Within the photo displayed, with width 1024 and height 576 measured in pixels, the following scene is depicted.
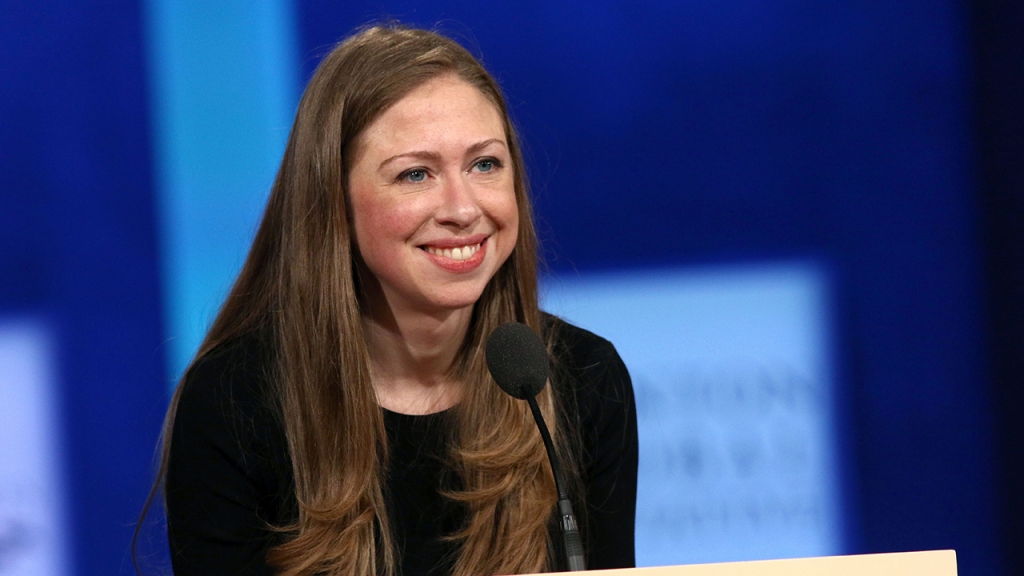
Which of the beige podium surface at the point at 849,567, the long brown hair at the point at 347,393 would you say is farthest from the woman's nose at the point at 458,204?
the beige podium surface at the point at 849,567

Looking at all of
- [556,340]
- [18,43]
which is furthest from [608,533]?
[18,43]

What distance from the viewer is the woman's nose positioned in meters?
1.28

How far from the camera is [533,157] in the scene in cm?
199

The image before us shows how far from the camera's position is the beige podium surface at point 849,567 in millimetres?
685

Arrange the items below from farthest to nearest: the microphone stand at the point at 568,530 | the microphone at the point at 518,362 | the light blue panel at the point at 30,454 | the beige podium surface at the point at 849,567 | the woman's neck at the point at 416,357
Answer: the light blue panel at the point at 30,454 < the woman's neck at the point at 416,357 < the microphone at the point at 518,362 < the microphone stand at the point at 568,530 < the beige podium surface at the point at 849,567

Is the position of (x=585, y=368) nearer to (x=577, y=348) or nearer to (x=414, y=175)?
(x=577, y=348)

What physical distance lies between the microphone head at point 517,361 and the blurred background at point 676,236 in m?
1.04

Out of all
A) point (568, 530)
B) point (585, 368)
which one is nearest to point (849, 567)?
point (568, 530)

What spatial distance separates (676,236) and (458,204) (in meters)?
0.84

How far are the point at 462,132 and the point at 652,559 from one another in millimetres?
1061

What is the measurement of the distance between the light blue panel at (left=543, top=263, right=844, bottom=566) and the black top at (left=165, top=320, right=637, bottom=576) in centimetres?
51

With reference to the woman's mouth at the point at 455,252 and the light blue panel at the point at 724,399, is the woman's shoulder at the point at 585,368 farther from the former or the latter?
the light blue panel at the point at 724,399

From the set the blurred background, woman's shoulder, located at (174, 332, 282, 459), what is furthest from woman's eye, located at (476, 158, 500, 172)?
the blurred background

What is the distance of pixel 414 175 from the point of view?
1.31m
